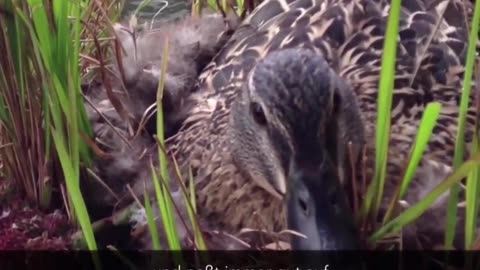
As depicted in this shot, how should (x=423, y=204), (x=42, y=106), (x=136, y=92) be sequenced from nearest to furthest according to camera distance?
(x=423, y=204) < (x=42, y=106) < (x=136, y=92)

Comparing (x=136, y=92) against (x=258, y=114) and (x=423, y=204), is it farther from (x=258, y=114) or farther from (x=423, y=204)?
(x=423, y=204)

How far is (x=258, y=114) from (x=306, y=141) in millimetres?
133

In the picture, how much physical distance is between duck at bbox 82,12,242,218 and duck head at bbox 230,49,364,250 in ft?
1.09

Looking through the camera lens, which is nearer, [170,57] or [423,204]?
[423,204]

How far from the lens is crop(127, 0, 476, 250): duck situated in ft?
4.13

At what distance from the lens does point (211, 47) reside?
1.93 metres

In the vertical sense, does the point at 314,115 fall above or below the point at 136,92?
above

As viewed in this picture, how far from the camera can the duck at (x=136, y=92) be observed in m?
1.59

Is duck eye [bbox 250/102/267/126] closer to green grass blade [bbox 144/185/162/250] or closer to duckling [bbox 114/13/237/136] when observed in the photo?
green grass blade [bbox 144/185/162/250]

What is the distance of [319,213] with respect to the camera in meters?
1.24

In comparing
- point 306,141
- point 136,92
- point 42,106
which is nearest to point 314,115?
point 306,141

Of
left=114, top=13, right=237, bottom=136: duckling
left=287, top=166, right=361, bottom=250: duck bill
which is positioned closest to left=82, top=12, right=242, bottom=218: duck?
left=114, top=13, right=237, bottom=136: duckling

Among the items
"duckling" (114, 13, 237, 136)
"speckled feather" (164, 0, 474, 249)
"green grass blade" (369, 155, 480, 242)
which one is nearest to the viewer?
"green grass blade" (369, 155, 480, 242)

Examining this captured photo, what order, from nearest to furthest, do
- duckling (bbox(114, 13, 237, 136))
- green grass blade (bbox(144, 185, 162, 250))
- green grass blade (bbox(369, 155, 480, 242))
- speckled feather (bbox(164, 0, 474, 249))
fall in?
green grass blade (bbox(369, 155, 480, 242))
green grass blade (bbox(144, 185, 162, 250))
speckled feather (bbox(164, 0, 474, 249))
duckling (bbox(114, 13, 237, 136))
